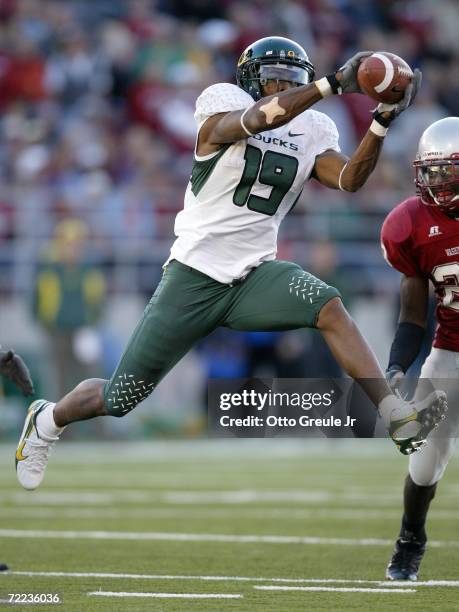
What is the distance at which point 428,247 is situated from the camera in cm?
511

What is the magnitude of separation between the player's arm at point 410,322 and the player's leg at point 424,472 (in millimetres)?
124

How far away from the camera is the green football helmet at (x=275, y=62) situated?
5.12 metres

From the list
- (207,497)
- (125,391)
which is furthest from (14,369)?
(207,497)

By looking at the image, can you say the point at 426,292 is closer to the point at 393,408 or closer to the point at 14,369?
the point at 393,408

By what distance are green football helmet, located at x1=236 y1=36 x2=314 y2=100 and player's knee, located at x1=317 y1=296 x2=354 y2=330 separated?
933 mm

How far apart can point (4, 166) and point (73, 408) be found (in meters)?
7.96

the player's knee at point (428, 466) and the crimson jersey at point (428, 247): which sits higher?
the crimson jersey at point (428, 247)

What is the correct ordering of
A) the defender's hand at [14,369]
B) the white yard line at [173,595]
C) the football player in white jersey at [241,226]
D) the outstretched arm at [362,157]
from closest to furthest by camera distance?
the white yard line at [173,595] < the outstretched arm at [362,157] < the football player in white jersey at [241,226] < the defender's hand at [14,369]

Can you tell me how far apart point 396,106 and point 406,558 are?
1.72 m

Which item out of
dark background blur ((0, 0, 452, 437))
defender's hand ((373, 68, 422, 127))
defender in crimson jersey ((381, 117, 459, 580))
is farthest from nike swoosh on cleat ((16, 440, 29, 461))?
dark background blur ((0, 0, 452, 437))

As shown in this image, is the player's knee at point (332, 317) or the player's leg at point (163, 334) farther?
the player's leg at point (163, 334)

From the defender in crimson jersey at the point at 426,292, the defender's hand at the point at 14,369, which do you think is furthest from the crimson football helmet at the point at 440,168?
the defender's hand at the point at 14,369

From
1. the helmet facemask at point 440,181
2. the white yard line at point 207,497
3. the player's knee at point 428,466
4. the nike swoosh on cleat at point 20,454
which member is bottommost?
the white yard line at point 207,497

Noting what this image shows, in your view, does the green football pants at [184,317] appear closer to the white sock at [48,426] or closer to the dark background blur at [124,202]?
the white sock at [48,426]
